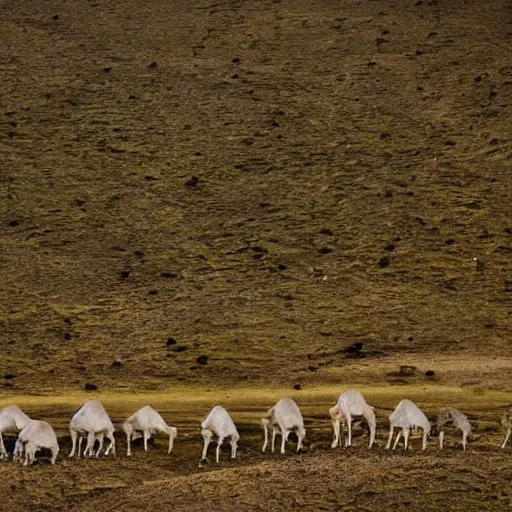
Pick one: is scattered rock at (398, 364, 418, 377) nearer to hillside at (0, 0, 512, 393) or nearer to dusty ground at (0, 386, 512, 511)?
hillside at (0, 0, 512, 393)

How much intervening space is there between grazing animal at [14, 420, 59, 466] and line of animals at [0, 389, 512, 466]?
0.01m

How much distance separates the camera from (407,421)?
1333 cm

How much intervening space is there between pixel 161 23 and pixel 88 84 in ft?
10.6

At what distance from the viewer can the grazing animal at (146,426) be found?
44.0 feet

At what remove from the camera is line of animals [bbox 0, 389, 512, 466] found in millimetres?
13203

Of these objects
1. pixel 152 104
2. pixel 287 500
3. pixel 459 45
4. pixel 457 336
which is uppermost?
pixel 459 45

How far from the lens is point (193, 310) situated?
61.0 feet

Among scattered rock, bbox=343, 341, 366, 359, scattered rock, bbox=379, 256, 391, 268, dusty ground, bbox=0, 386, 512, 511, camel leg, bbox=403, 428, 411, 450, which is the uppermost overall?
scattered rock, bbox=379, 256, 391, 268

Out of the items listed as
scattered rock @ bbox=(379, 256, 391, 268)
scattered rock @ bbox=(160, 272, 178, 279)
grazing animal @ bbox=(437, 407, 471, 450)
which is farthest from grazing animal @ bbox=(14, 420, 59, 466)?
scattered rock @ bbox=(379, 256, 391, 268)

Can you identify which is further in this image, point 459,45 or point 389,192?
point 459,45

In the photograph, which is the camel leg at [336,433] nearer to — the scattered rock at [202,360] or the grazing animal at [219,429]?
the grazing animal at [219,429]

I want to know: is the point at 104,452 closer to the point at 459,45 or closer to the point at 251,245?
the point at 251,245

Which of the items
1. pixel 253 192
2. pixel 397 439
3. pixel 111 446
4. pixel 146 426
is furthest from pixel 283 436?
pixel 253 192

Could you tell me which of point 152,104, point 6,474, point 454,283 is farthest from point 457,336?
point 152,104
